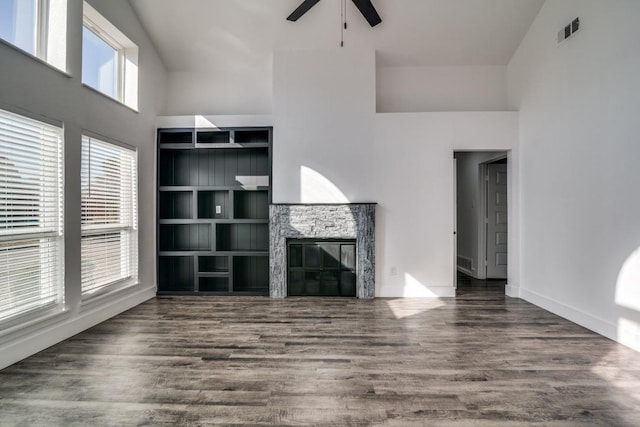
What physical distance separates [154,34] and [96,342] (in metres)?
4.04

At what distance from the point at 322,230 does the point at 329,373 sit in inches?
97.7

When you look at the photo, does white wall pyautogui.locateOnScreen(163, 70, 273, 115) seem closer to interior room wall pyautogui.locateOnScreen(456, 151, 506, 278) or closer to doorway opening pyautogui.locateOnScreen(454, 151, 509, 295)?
doorway opening pyautogui.locateOnScreen(454, 151, 509, 295)

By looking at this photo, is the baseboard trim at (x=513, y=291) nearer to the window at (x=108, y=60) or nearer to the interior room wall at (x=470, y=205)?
the interior room wall at (x=470, y=205)

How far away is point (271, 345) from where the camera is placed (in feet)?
10.3

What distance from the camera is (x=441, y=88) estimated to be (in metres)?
Answer: 5.23

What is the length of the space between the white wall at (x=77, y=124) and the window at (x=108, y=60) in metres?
0.10

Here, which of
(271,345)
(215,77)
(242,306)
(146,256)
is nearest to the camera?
(271,345)

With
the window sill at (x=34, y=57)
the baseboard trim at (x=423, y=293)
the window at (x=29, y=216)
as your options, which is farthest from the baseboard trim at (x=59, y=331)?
the baseboard trim at (x=423, y=293)

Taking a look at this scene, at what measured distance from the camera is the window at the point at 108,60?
3811mm

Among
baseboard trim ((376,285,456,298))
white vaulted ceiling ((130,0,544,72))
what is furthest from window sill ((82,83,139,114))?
baseboard trim ((376,285,456,298))

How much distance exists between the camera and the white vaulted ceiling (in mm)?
4352

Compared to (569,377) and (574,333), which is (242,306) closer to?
(569,377)

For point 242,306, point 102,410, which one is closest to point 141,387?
point 102,410

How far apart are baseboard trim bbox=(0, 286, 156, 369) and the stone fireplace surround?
1890mm
